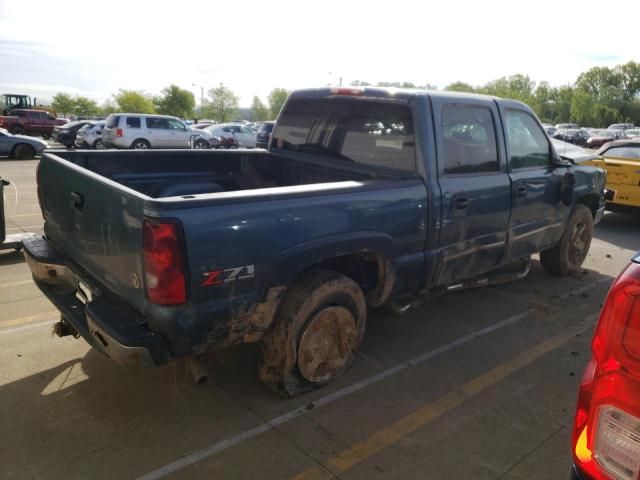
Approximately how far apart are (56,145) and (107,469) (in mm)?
28858

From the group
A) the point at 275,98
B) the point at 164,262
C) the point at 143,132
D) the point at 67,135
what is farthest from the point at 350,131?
the point at 275,98

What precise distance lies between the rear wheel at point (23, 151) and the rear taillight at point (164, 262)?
19.2 meters

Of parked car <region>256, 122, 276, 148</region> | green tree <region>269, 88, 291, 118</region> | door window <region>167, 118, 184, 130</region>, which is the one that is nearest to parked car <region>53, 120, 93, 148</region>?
door window <region>167, 118, 184, 130</region>

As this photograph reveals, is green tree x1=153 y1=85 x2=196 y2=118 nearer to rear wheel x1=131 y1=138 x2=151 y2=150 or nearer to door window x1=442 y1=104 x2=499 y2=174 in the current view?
rear wheel x1=131 y1=138 x2=151 y2=150

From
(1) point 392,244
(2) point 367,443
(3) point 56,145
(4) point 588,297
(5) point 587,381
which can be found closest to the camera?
(5) point 587,381

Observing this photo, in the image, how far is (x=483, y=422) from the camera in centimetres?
319

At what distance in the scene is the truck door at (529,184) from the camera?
450cm

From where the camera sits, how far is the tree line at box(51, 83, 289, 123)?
7900 cm

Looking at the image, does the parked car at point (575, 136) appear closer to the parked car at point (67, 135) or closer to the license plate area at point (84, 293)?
the parked car at point (67, 135)

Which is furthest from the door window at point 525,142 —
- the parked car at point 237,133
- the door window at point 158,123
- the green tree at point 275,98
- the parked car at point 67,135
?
the green tree at point 275,98

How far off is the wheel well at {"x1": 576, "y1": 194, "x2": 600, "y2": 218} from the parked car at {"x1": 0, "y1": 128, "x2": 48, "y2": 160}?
19.0 metres

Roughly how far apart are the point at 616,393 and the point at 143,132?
21.6 m

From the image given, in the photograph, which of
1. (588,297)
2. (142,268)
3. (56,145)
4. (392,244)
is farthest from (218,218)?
(56,145)

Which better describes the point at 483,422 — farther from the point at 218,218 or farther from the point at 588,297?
the point at 588,297
